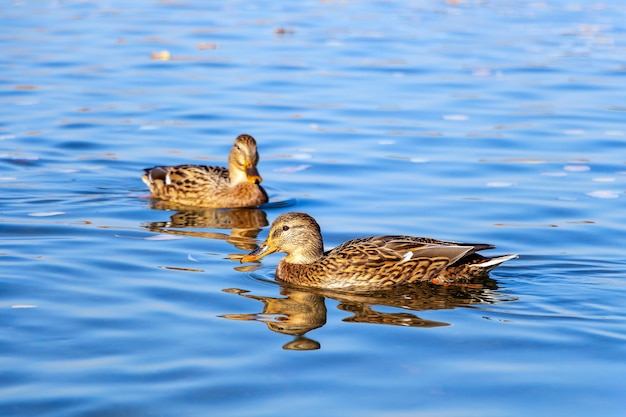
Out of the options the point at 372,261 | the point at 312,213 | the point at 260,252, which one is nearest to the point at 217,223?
A: the point at 312,213

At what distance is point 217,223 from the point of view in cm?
1107

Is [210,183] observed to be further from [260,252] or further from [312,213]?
[260,252]

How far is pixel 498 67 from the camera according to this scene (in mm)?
19219

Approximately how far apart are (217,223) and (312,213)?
0.93 metres

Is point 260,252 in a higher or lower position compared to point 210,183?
lower

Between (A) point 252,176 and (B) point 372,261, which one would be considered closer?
(B) point 372,261

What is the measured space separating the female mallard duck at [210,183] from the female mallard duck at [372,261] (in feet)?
9.16

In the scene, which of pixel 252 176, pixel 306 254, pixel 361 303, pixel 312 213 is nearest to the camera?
pixel 361 303

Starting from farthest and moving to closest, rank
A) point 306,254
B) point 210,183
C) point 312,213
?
1. point 210,183
2. point 312,213
3. point 306,254

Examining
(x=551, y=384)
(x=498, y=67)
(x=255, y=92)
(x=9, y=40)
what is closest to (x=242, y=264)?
(x=551, y=384)

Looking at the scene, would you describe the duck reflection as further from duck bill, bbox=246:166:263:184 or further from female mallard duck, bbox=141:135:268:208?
duck bill, bbox=246:166:263:184

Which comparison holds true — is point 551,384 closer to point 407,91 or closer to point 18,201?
point 18,201

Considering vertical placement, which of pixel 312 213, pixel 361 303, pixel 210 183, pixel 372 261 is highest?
pixel 210 183

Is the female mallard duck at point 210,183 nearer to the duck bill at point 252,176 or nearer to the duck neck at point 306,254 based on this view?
the duck bill at point 252,176
